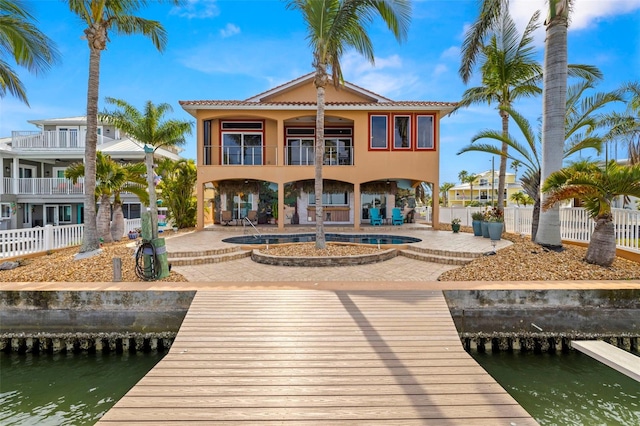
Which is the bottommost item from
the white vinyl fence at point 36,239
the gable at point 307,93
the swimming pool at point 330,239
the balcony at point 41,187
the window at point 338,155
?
Result: the swimming pool at point 330,239

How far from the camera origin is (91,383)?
5672 millimetres

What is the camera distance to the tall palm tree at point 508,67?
14109 millimetres

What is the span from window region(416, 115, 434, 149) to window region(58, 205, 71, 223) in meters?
25.9

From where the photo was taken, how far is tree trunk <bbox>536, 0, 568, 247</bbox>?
32.0 ft

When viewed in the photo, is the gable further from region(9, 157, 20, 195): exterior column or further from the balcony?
region(9, 157, 20, 195): exterior column

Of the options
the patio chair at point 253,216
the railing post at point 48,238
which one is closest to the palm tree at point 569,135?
the patio chair at point 253,216

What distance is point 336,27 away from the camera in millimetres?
10391

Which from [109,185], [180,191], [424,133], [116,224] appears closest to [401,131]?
[424,133]

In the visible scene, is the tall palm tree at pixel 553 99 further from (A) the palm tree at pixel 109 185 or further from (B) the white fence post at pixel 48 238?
(B) the white fence post at pixel 48 238

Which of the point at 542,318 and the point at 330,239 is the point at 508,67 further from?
the point at 542,318

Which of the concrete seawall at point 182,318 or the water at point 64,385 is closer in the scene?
the water at point 64,385

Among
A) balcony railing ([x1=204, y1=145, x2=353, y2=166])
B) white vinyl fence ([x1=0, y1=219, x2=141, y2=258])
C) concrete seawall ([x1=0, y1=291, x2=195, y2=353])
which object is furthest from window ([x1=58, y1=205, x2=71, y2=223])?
concrete seawall ([x1=0, y1=291, x2=195, y2=353])

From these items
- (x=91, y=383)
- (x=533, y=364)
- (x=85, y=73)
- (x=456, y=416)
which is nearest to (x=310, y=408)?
(x=456, y=416)

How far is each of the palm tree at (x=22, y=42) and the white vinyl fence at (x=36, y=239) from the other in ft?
20.9
